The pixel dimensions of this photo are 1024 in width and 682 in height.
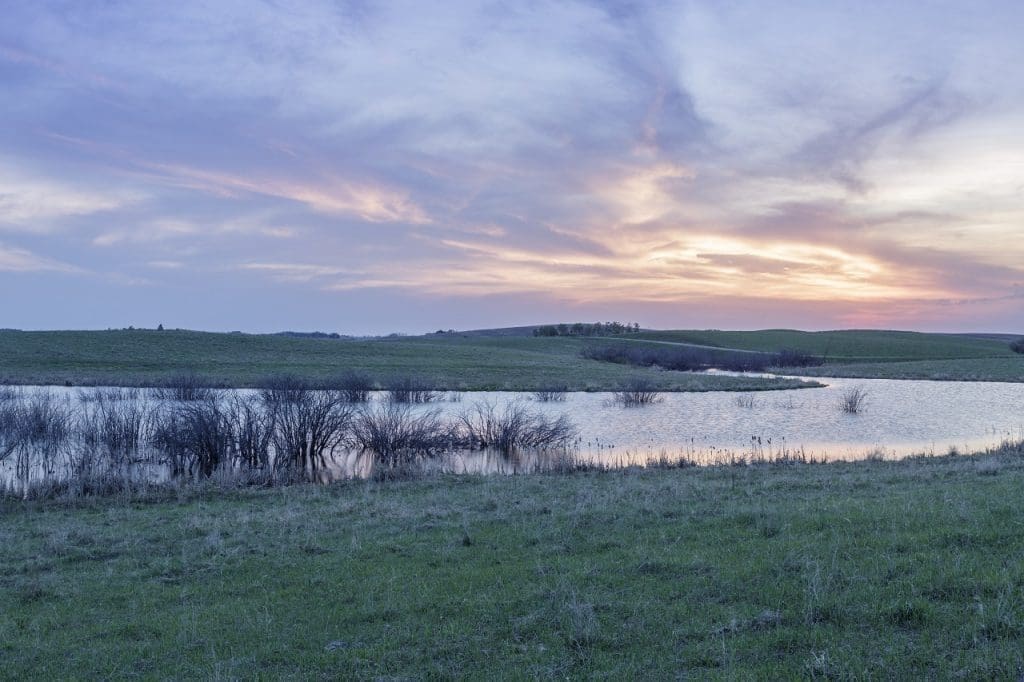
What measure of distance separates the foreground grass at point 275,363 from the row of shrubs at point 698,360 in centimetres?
965

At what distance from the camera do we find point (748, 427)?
1326 inches

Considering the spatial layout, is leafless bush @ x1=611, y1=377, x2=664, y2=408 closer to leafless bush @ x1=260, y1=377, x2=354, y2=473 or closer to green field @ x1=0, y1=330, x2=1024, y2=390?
green field @ x1=0, y1=330, x2=1024, y2=390

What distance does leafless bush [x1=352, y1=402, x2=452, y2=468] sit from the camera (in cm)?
2509

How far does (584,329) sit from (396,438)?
121 meters

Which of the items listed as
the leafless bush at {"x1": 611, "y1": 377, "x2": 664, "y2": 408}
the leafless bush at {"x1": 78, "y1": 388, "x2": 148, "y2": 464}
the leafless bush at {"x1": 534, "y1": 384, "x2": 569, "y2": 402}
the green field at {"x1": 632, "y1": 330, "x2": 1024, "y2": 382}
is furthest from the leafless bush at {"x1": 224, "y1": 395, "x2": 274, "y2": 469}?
the green field at {"x1": 632, "y1": 330, "x2": 1024, "y2": 382}

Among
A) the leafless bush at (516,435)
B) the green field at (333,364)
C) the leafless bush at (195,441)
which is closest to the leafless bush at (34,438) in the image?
the leafless bush at (195,441)

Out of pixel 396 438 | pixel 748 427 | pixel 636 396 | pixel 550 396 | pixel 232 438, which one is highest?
A: pixel 636 396

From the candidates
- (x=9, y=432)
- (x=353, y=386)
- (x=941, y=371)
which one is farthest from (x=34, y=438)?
(x=941, y=371)

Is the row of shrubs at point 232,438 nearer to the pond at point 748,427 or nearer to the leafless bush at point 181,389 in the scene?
the pond at point 748,427

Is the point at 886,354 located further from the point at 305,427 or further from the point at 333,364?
the point at 305,427

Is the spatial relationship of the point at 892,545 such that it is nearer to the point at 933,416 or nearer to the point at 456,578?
the point at 456,578

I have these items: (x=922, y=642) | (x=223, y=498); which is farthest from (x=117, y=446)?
(x=922, y=642)

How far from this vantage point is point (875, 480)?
16.2 meters

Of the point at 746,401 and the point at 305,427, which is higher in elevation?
the point at 305,427
